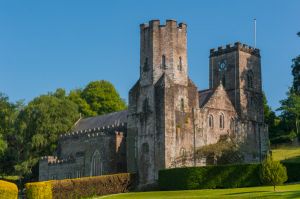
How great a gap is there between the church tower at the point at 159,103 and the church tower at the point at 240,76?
25.5ft

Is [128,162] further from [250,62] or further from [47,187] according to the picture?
[250,62]

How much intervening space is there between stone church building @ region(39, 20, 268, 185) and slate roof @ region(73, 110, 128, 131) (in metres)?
0.20

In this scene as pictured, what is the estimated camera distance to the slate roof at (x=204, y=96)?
6300 centimetres

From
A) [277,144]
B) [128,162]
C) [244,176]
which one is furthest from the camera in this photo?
[277,144]

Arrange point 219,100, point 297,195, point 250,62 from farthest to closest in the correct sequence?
point 250,62, point 219,100, point 297,195

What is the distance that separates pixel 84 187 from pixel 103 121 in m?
18.5

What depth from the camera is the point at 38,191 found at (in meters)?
49.9

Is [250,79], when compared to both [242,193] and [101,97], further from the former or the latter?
[242,193]

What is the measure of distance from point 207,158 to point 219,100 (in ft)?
25.2

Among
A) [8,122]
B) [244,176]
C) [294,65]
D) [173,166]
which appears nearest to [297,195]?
[244,176]

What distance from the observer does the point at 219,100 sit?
6353 centimetres

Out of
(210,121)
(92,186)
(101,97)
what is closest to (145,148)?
(92,186)

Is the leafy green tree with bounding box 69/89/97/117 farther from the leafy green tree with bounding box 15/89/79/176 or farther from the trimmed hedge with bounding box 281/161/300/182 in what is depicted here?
the trimmed hedge with bounding box 281/161/300/182

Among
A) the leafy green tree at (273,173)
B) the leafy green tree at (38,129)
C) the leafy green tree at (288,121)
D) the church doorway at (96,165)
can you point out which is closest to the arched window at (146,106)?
the church doorway at (96,165)
